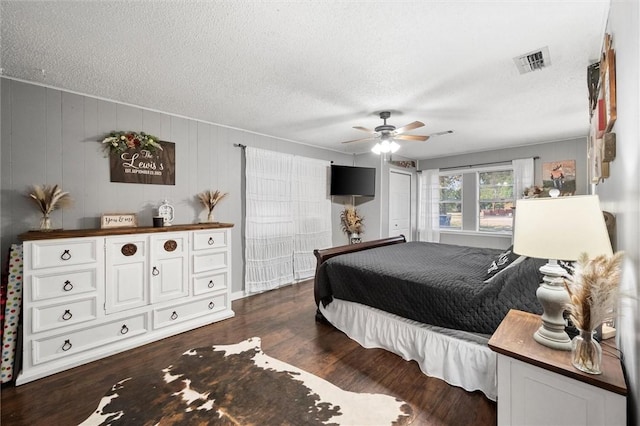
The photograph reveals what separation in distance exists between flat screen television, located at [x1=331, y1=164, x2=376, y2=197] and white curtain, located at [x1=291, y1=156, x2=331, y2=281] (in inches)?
7.9

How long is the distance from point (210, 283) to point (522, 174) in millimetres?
5487

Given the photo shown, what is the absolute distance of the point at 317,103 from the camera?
9.93 ft

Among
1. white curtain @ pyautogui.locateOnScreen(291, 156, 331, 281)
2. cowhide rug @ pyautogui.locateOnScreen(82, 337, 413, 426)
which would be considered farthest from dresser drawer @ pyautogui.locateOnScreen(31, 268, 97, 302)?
white curtain @ pyautogui.locateOnScreen(291, 156, 331, 281)

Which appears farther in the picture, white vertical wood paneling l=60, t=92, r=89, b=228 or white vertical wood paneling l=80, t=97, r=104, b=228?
white vertical wood paneling l=80, t=97, r=104, b=228

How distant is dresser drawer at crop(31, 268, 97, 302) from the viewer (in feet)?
7.29

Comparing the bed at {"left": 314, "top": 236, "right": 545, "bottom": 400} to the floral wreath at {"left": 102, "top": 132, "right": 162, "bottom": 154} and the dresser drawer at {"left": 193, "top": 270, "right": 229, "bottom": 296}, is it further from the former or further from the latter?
the floral wreath at {"left": 102, "top": 132, "right": 162, "bottom": 154}

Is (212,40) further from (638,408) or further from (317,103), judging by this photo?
(638,408)

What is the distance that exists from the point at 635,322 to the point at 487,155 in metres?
5.27

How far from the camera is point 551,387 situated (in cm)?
111

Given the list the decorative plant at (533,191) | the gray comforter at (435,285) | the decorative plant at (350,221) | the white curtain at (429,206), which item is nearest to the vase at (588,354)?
the gray comforter at (435,285)

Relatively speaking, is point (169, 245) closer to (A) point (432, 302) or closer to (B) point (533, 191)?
(A) point (432, 302)

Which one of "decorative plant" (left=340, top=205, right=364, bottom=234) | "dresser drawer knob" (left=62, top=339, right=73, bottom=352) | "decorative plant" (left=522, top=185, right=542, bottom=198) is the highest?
"decorative plant" (left=522, top=185, right=542, bottom=198)

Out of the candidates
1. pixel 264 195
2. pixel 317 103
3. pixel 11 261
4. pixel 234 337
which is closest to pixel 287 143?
pixel 264 195

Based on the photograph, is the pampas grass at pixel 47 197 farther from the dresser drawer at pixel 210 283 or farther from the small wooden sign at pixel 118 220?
the dresser drawer at pixel 210 283
